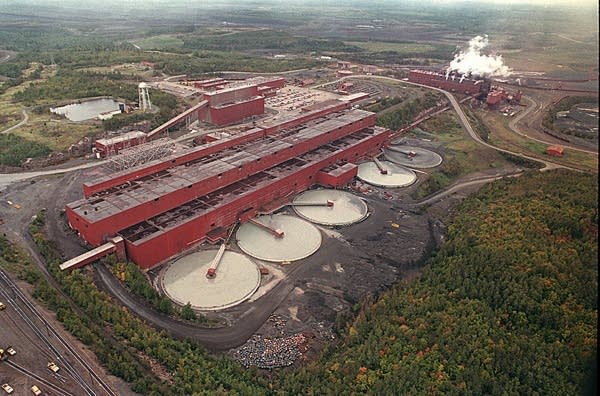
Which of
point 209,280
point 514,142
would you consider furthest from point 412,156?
point 209,280

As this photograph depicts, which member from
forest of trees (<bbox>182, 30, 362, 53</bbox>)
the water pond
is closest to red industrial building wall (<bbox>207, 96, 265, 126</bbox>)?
the water pond

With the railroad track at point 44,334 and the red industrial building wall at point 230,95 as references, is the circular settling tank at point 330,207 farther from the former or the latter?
the railroad track at point 44,334

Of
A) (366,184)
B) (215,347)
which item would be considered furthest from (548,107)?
(215,347)

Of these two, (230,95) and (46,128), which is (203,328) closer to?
(230,95)

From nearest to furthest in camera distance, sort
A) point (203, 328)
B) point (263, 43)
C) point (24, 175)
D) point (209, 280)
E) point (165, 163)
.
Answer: point (203, 328)
point (209, 280)
point (165, 163)
point (24, 175)
point (263, 43)

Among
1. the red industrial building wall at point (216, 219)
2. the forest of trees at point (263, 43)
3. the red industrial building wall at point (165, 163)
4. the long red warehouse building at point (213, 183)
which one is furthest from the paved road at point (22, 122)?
the forest of trees at point (263, 43)

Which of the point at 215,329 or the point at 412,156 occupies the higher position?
the point at 412,156

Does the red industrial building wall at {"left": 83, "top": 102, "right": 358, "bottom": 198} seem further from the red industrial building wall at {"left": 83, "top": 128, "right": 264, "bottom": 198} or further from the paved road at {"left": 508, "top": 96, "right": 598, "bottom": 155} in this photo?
the paved road at {"left": 508, "top": 96, "right": 598, "bottom": 155}
